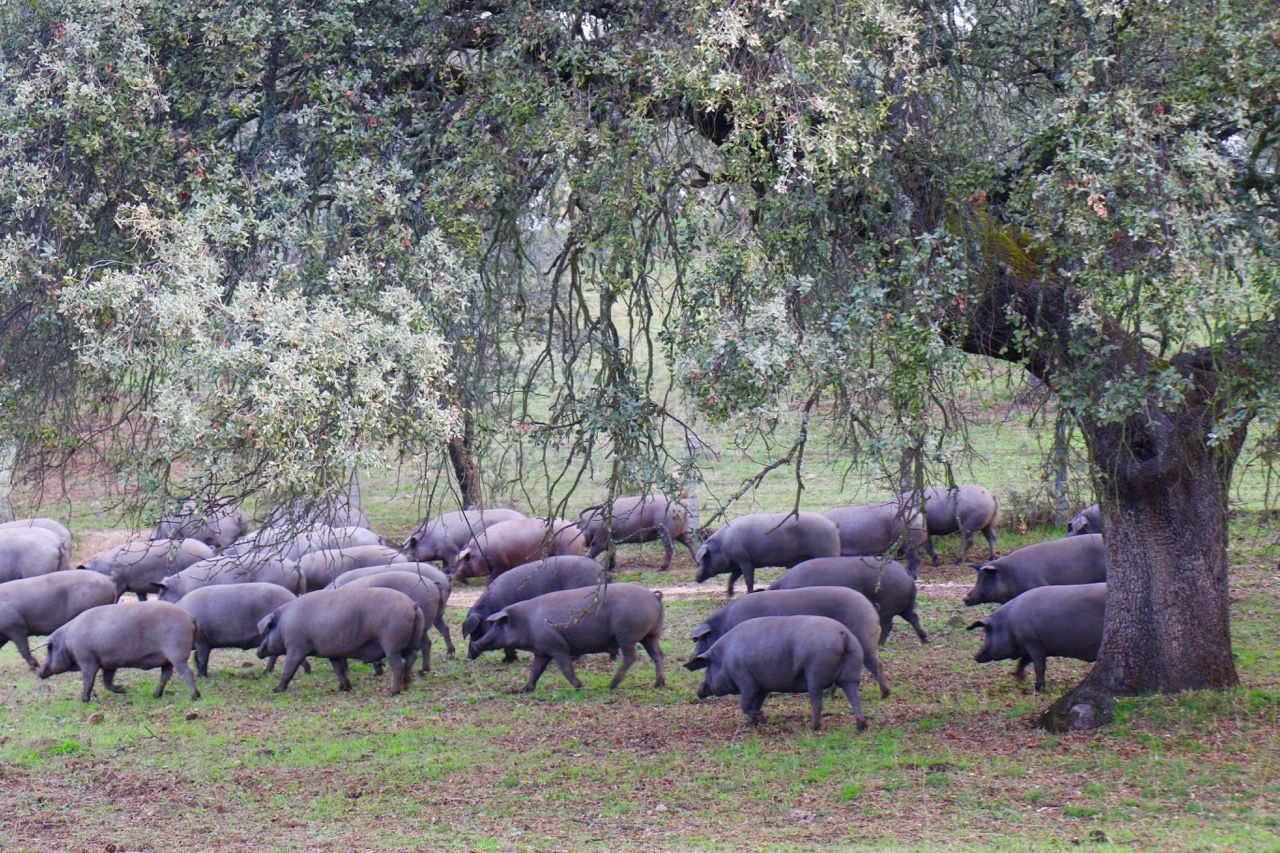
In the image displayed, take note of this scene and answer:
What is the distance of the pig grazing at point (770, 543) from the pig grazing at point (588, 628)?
138 inches

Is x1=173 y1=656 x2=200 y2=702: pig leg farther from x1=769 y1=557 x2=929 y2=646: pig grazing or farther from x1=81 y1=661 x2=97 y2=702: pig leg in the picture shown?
x1=769 y1=557 x2=929 y2=646: pig grazing

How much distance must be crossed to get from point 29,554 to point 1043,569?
37.5ft

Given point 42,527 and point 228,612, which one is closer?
point 228,612

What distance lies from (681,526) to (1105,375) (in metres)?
10.9

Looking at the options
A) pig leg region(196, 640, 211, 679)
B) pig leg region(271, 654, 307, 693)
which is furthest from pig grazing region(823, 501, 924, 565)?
pig leg region(196, 640, 211, 679)

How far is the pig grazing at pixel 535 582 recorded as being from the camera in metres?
13.2

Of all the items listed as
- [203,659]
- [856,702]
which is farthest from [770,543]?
[203,659]

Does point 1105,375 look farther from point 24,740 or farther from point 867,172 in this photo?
point 24,740

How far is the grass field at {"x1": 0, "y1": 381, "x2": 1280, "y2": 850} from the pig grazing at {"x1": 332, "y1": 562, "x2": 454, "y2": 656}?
27.6 inches

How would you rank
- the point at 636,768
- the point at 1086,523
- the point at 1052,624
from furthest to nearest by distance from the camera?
the point at 1086,523 < the point at 1052,624 < the point at 636,768

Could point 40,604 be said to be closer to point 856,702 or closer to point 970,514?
point 856,702

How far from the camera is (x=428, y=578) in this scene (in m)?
13.0

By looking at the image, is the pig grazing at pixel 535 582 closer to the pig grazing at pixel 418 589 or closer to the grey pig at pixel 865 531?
the pig grazing at pixel 418 589

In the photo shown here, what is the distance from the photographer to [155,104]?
8.02 meters
